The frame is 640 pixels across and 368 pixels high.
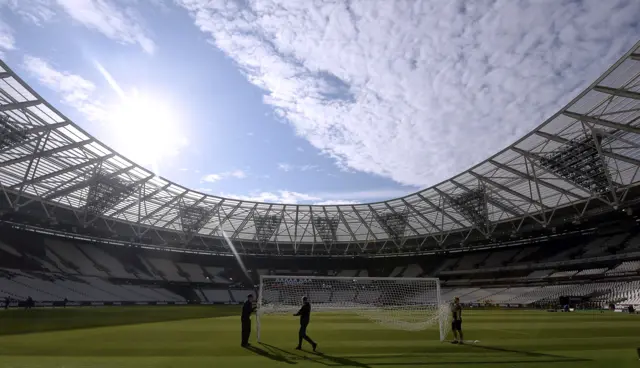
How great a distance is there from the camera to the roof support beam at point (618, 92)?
19.8 meters

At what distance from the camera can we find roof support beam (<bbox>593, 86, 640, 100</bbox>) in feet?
65.1

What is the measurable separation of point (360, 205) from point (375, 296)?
21922mm

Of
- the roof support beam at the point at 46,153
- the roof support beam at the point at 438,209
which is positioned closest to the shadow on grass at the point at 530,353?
the roof support beam at the point at 46,153

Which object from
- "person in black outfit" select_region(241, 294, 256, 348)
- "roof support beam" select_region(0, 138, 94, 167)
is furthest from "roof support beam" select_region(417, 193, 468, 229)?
"person in black outfit" select_region(241, 294, 256, 348)

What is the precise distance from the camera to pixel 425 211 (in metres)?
45.5

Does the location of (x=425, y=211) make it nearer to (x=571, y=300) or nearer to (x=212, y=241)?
(x=571, y=300)

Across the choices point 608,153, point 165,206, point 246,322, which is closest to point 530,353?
point 246,322

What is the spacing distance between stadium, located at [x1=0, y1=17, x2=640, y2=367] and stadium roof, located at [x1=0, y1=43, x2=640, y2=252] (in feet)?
0.61

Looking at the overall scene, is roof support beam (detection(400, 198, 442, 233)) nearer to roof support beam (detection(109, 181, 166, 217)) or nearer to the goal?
the goal

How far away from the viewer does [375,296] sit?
26219 mm

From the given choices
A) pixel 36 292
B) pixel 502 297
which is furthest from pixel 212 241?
pixel 502 297

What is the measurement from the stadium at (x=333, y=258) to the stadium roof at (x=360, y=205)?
19 centimetres

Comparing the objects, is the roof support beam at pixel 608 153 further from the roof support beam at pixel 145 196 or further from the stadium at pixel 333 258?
the roof support beam at pixel 145 196

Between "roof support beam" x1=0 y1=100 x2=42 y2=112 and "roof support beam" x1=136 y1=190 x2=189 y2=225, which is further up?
"roof support beam" x1=0 y1=100 x2=42 y2=112
